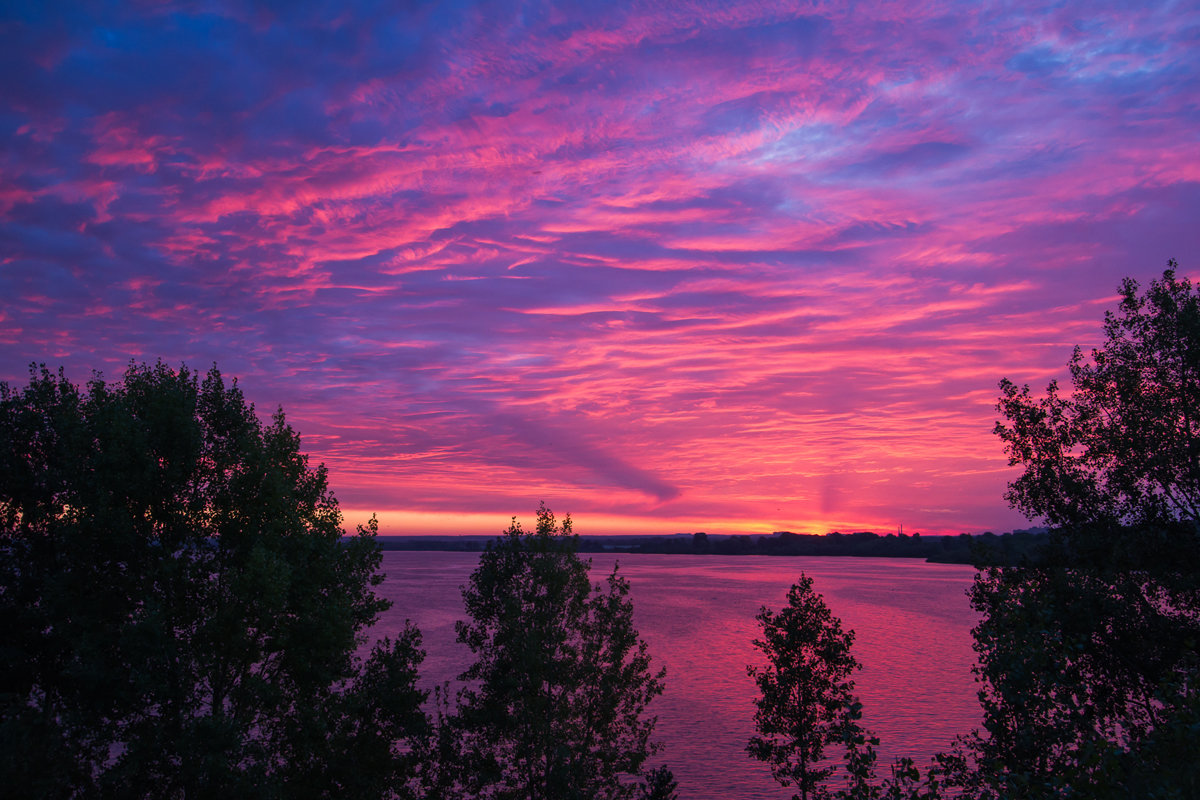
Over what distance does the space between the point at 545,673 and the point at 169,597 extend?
1845cm

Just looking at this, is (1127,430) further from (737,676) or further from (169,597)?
(737,676)

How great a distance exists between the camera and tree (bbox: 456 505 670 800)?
37938 mm

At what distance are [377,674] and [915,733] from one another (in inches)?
2287

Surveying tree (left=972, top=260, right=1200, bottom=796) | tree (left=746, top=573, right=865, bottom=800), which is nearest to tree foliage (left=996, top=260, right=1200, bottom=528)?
tree (left=972, top=260, right=1200, bottom=796)

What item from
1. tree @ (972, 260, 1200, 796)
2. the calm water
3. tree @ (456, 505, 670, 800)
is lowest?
the calm water

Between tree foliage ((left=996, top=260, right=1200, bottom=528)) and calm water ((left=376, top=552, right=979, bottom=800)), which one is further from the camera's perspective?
calm water ((left=376, top=552, right=979, bottom=800))

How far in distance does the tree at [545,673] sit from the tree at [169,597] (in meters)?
8.04

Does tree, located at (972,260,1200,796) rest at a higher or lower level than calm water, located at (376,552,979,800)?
higher

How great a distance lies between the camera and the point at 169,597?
27594mm

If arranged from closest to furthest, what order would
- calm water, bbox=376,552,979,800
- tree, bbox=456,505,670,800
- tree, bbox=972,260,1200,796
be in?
tree, bbox=972,260,1200,796
tree, bbox=456,505,670,800
calm water, bbox=376,552,979,800

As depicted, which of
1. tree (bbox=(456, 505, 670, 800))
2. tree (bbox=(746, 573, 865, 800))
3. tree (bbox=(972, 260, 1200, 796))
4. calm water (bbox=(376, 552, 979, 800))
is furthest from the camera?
calm water (bbox=(376, 552, 979, 800))

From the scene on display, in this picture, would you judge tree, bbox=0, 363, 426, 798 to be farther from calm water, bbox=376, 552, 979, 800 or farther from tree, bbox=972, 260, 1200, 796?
calm water, bbox=376, 552, 979, 800

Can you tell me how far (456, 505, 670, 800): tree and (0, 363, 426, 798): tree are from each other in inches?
317

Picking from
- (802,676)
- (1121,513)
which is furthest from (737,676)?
(1121,513)
